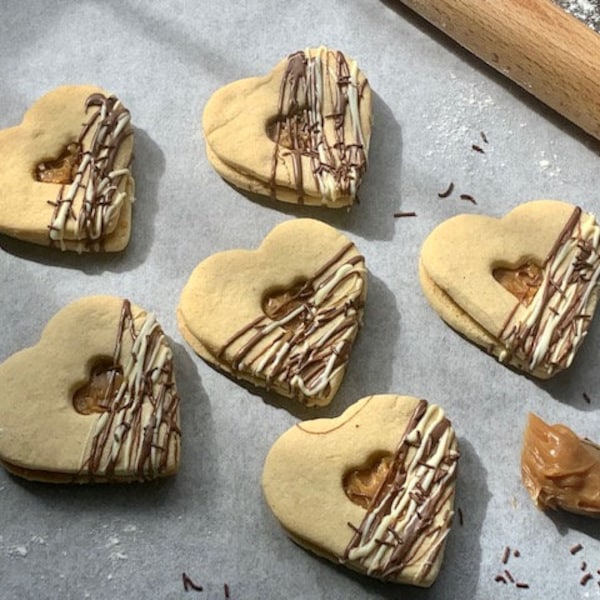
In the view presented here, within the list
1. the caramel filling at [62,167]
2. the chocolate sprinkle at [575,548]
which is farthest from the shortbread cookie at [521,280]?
the caramel filling at [62,167]

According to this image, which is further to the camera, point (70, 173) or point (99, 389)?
point (70, 173)

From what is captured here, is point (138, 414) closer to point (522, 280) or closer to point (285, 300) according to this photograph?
point (285, 300)

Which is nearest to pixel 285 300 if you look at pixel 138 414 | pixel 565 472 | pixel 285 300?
pixel 285 300

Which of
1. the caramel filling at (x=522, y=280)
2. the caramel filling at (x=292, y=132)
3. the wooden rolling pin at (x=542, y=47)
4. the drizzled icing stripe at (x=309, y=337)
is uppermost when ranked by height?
the wooden rolling pin at (x=542, y=47)

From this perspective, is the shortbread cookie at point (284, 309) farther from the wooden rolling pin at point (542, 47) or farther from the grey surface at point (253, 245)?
the wooden rolling pin at point (542, 47)

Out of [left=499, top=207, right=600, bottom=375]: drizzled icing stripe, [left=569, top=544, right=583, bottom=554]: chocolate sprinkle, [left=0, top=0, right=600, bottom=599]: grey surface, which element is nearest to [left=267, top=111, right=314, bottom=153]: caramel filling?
[left=0, top=0, right=600, bottom=599]: grey surface

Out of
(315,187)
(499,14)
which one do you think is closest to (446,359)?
(315,187)

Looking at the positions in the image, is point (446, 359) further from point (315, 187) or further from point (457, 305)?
point (315, 187)
